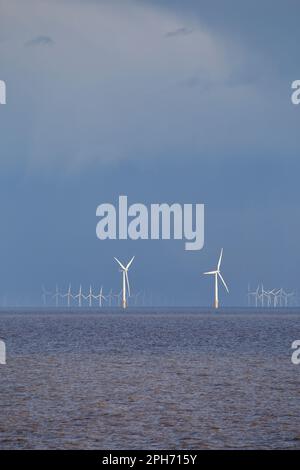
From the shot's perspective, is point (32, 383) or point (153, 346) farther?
→ point (153, 346)

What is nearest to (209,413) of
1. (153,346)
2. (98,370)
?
(98,370)

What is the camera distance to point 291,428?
138 feet

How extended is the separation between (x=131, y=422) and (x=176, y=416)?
3.14 meters

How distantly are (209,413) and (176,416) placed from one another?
6.52 ft
